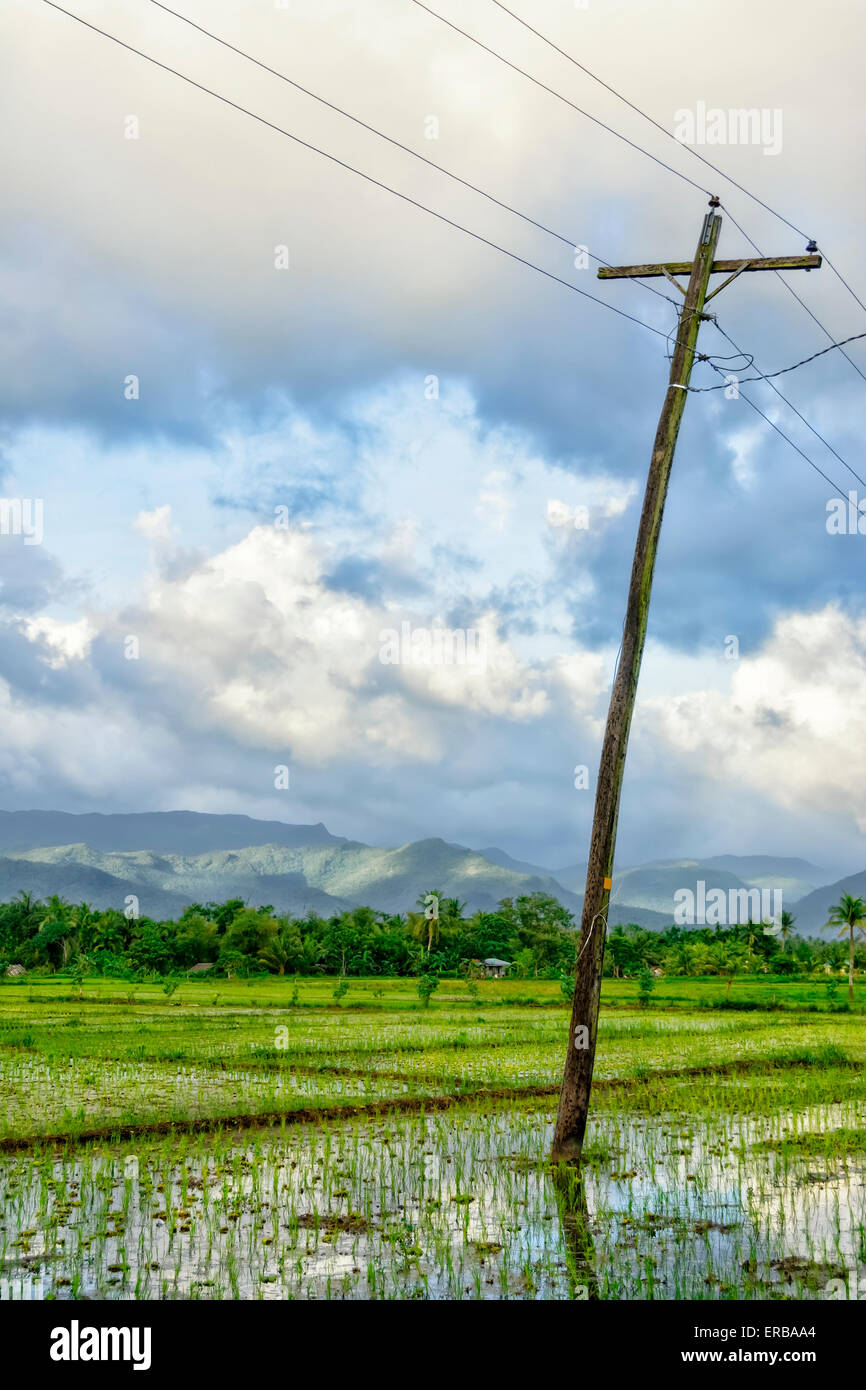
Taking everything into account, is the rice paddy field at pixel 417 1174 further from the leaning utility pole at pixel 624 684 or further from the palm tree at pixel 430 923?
the palm tree at pixel 430 923

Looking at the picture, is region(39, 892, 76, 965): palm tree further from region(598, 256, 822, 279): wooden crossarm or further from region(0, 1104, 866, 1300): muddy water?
region(598, 256, 822, 279): wooden crossarm

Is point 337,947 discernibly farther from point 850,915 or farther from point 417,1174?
point 417,1174

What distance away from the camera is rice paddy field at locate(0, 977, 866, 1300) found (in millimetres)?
6707

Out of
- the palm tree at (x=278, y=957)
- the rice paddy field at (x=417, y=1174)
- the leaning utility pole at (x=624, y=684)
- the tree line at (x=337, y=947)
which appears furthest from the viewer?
the palm tree at (x=278, y=957)

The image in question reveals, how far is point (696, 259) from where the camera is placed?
11414 mm

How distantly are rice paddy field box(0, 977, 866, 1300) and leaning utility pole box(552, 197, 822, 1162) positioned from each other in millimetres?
755

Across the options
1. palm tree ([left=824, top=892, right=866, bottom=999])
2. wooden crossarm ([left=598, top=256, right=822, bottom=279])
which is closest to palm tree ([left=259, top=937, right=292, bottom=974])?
palm tree ([left=824, top=892, right=866, bottom=999])

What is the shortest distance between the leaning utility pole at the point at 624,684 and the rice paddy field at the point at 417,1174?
2.48 ft

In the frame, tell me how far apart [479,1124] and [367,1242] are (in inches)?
216

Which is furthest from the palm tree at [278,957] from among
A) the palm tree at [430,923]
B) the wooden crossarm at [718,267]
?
the wooden crossarm at [718,267]

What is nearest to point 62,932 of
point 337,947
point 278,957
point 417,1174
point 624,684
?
point 278,957

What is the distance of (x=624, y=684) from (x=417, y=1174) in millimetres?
5219

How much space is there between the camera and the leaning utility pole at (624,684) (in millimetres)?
10359
